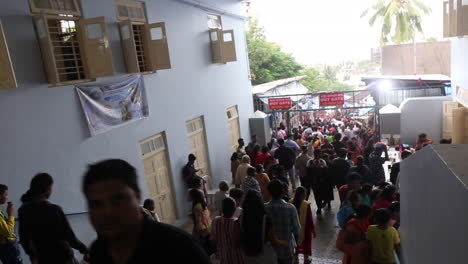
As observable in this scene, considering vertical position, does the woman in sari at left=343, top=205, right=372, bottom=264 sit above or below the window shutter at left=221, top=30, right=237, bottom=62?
below

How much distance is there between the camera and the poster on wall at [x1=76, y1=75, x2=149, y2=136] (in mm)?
6816

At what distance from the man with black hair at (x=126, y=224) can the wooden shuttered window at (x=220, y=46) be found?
10.5m

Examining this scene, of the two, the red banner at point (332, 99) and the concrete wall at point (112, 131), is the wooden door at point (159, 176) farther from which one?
the red banner at point (332, 99)

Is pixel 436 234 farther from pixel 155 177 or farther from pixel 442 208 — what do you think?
pixel 155 177

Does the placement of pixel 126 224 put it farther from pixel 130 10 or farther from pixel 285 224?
pixel 130 10

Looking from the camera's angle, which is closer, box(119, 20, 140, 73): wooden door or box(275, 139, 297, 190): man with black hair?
box(119, 20, 140, 73): wooden door

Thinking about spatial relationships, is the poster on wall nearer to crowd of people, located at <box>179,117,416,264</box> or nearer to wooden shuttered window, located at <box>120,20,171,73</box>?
wooden shuttered window, located at <box>120,20,171,73</box>

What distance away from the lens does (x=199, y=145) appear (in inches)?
436

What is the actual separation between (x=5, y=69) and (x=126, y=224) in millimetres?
4673

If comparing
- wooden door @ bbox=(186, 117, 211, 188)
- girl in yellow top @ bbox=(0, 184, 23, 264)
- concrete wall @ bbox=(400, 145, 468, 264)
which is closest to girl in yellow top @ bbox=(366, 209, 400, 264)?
concrete wall @ bbox=(400, 145, 468, 264)

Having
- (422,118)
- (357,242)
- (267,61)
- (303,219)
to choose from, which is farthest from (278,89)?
(357,242)

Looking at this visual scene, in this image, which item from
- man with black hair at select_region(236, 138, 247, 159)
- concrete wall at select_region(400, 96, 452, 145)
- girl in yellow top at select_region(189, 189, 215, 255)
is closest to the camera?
girl in yellow top at select_region(189, 189, 215, 255)

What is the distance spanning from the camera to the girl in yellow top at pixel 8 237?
187 inches

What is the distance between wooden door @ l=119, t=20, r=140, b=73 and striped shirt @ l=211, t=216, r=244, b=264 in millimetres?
4636
